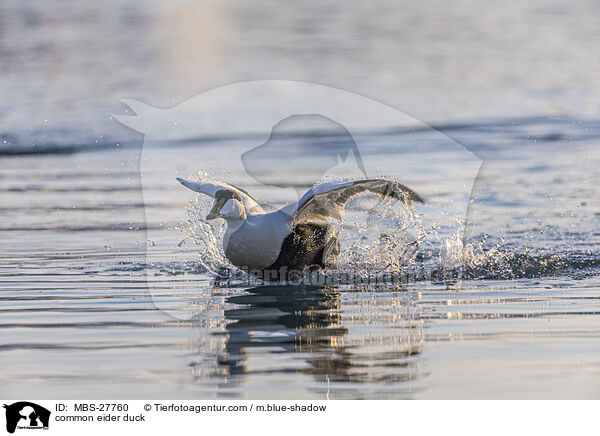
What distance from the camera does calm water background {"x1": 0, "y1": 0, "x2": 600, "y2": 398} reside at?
19.7ft

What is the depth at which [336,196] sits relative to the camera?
8922mm

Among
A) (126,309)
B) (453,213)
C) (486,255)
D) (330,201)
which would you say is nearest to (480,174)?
(453,213)

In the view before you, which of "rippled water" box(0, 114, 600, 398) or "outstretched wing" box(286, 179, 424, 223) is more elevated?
"outstretched wing" box(286, 179, 424, 223)

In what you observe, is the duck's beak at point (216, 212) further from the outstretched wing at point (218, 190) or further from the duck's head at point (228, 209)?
the outstretched wing at point (218, 190)

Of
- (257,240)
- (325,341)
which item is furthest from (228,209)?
(325,341)

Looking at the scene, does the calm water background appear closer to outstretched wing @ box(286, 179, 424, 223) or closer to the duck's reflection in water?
the duck's reflection in water

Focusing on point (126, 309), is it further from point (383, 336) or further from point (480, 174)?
point (480, 174)

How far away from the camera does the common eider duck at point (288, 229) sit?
8.64 m

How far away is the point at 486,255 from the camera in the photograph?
9.59m

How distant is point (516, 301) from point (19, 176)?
348 inches

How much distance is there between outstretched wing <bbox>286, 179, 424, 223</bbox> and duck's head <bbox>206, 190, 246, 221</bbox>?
0.43 meters
